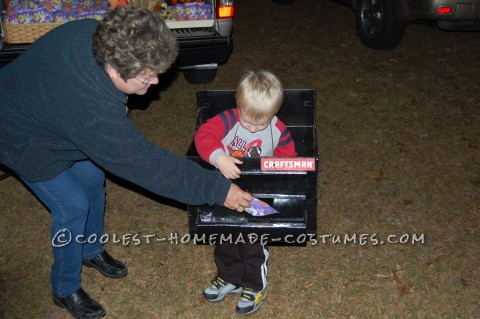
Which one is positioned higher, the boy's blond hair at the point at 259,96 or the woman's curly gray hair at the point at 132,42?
the woman's curly gray hair at the point at 132,42

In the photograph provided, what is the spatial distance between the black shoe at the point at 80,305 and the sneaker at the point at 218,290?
71 centimetres

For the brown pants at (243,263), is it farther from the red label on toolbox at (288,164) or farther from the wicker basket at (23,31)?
the wicker basket at (23,31)

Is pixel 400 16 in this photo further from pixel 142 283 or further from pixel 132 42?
pixel 132 42

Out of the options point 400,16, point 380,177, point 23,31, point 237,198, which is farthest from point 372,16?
point 237,198

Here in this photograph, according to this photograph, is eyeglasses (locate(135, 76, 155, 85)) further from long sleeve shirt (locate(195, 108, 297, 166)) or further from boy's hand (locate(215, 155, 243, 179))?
long sleeve shirt (locate(195, 108, 297, 166))

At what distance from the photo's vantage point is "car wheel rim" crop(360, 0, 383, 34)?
7.33 m

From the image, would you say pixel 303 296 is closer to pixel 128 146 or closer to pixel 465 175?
pixel 128 146

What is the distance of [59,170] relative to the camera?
308 centimetres

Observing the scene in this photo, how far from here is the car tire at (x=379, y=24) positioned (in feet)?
23.2

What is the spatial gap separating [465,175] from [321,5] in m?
5.25

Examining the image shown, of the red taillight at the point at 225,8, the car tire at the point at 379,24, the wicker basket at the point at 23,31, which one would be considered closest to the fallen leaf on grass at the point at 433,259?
the red taillight at the point at 225,8

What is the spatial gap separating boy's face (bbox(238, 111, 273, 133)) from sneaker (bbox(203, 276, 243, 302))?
42.2 inches

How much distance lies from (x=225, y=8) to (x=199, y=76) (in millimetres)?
1076

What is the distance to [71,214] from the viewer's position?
10.6 feet
